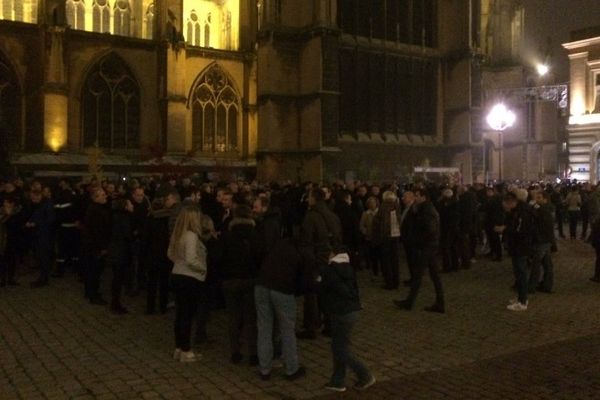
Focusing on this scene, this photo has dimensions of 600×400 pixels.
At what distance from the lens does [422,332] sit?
8.58 meters

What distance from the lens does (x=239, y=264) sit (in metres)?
6.91

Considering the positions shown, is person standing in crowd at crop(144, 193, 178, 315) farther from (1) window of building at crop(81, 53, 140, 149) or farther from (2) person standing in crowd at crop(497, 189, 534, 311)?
(1) window of building at crop(81, 53, 140, 149)

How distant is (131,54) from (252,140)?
7.90 metres

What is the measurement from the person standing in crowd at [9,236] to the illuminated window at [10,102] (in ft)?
61.6

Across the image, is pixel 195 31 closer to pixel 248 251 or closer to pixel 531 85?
pixel 531 85

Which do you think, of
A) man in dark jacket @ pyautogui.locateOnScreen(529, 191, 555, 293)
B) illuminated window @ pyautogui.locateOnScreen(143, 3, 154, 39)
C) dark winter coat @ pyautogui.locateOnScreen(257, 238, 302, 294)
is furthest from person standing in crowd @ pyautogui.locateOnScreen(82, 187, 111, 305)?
illuminated window @ pyautogui.locateOnScreen(143, 3, 154, 39)

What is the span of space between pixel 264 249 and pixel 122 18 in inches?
1170

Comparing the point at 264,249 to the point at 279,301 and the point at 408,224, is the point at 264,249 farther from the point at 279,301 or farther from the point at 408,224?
the point at 408,224

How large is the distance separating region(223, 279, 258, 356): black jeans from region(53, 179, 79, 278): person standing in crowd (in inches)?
240

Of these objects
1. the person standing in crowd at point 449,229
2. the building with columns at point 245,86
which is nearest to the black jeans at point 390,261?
the person standing in crowd at point 449,229

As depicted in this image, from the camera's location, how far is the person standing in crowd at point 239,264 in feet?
22.6

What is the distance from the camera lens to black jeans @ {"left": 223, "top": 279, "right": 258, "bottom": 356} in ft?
22.8

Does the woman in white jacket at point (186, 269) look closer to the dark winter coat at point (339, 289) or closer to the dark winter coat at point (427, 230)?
the dark winter coat at point (339, 289)

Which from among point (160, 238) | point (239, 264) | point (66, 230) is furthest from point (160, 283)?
point (66, 230)
